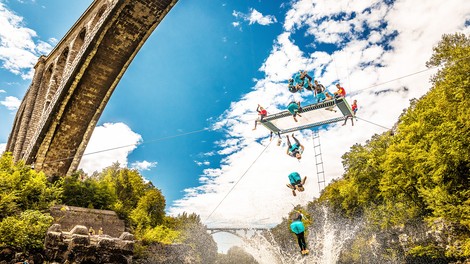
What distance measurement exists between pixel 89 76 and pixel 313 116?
10456 mm

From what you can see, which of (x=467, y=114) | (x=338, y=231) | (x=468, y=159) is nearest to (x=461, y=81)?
(x=467, y=114)

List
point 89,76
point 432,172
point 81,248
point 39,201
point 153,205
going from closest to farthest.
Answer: point 81,248, point 39,201, point 432,172, point 89,76, point 153,205

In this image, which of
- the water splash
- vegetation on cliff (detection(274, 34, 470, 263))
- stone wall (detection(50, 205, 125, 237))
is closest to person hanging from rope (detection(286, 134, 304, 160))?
vegetation on cliff (detection(274, 34, 470, 263))

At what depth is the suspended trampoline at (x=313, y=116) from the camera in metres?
8.15

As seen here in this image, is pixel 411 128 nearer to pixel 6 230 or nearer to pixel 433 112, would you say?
pixel 433 112

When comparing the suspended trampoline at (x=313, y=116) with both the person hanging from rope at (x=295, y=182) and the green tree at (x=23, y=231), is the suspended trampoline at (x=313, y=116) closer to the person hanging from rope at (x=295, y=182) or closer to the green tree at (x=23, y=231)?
the person hanging from rope at (x=295, y=182)

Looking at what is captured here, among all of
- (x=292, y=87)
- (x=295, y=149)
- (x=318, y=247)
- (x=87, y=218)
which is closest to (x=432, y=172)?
(x=295, y=149)

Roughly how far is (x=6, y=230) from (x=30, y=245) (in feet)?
2.13

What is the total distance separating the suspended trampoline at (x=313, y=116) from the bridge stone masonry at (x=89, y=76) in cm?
690

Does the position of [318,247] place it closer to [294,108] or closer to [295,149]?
[295,149]

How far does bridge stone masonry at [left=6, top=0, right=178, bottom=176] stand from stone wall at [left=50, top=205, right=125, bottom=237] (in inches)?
217

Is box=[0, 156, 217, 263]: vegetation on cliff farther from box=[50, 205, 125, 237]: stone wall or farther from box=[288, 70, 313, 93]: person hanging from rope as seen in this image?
box=[288, 70, 313, 93]: person hanging from rope

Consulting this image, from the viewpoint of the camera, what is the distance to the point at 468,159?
10.8 metres

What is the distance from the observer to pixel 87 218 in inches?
379
